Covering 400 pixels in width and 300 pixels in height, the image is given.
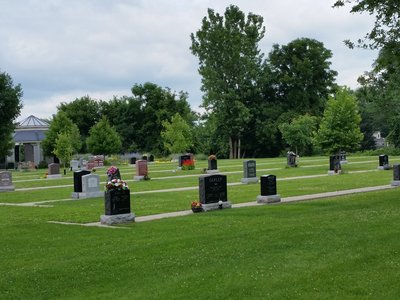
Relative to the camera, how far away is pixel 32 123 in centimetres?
8544

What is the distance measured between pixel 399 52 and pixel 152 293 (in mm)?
11577

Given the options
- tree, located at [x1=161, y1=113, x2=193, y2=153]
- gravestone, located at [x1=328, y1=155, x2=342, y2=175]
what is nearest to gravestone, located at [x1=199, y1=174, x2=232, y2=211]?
gravestone, located at [x1=328, y1=155, x2=342, y2=175]

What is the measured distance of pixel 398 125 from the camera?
178 ft

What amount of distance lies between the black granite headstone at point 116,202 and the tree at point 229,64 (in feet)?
188

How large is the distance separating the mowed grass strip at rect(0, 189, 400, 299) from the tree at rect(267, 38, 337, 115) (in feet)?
198

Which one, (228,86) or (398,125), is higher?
(228,86)

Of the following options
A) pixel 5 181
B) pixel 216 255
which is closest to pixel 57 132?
pixel 5 181

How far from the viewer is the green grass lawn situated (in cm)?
763

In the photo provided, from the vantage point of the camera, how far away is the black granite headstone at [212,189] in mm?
17344

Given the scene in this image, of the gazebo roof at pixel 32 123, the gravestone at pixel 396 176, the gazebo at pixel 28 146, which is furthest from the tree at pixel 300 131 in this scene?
the gazebo roof at pixel 32 123

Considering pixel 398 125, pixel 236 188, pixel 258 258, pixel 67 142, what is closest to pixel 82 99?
pixel 67 142

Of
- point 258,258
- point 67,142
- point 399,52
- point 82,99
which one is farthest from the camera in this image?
point 82,99

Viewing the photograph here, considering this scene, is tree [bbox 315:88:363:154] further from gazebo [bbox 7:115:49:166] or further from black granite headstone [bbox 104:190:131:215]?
gazebo [bbox 7:115:49:166]

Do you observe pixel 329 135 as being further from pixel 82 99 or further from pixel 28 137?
pixel 82 99
